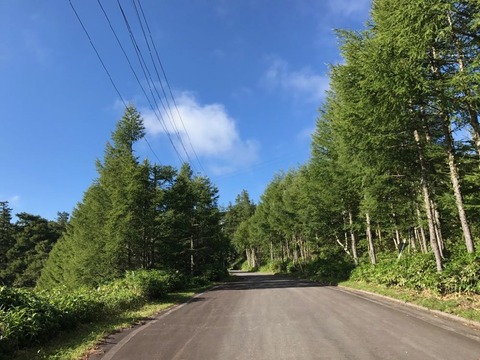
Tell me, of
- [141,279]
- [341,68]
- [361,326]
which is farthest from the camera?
[141,279]

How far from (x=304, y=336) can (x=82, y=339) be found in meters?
5.13

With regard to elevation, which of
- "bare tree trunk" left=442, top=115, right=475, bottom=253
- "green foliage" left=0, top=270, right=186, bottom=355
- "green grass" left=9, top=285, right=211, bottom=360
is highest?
"bare tree trunk" left=442, top=115, right=475, bottom=253

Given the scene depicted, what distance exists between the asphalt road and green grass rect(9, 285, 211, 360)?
1.63 feet

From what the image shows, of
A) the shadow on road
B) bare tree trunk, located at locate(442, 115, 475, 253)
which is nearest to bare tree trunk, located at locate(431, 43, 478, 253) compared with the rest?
bare tree trunk, located at locate(442, 115, 475, 253)

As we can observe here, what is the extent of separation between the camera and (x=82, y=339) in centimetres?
862

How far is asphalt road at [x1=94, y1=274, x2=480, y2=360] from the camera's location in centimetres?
661

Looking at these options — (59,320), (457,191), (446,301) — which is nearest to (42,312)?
(59,320)

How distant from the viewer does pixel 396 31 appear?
12148mm

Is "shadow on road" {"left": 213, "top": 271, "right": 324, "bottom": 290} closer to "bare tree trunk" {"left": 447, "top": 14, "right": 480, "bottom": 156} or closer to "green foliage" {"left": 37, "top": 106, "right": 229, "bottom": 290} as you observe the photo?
"green foliage" {"left": 37, "top": 106, "right": 229, "bottom": 290}

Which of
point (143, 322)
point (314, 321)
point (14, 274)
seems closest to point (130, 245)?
point (143, 322)

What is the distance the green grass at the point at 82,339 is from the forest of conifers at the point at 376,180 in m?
0.52

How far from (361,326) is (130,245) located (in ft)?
60.3

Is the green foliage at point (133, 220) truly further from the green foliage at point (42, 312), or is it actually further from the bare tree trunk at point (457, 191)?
the bare tree trunk at point (457, 191)

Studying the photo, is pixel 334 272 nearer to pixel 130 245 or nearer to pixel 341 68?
pixel 130 245
